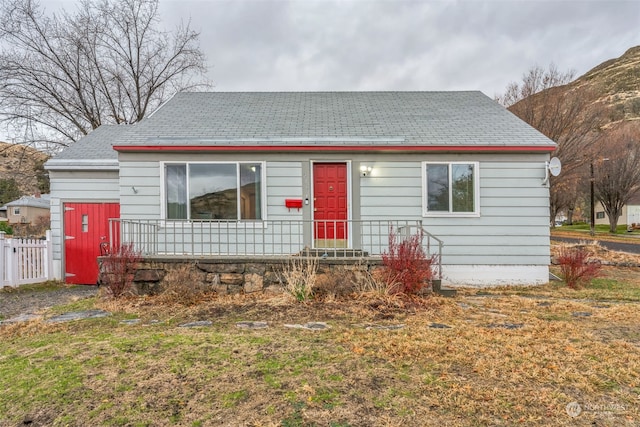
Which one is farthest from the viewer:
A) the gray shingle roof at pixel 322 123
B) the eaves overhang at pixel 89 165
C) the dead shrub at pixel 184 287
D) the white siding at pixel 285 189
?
the eaves overhang at pixel 89 165

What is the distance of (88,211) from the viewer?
7.93 m

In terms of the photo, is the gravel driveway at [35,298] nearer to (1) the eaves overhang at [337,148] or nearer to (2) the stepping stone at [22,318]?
(2) the stepping stone at [22,318]

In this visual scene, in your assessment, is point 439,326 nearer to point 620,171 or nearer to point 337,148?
point 337,148

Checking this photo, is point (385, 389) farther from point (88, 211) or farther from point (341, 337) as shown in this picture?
point (88, 211)

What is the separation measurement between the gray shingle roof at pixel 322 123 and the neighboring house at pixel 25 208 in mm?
38095

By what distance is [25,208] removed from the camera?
37.5 metres

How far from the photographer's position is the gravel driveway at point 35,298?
5.53 metres

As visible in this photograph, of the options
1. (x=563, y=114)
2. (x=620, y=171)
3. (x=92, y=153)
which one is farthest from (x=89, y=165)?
(x=620, y=171)

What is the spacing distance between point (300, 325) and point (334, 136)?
4.36m

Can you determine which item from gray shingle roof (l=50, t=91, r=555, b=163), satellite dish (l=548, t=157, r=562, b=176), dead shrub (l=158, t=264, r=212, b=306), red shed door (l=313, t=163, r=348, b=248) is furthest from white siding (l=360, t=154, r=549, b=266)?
dead shrub (l=158, t=264, r=212, b=306)

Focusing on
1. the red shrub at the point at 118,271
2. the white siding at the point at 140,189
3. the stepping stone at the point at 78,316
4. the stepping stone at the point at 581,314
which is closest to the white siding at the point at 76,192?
the white siding at the point at 140,189

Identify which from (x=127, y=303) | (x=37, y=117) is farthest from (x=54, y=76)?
(x=127, y=303)

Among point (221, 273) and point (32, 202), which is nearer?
point (221, 273)

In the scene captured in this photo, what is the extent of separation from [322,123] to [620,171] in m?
27.2
